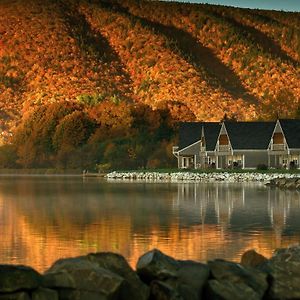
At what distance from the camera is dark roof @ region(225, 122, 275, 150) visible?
317 feet

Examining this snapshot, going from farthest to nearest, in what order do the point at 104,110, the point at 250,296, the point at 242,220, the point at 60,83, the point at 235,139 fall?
the point at 60,83, the point at 104,110, the point at 235,139, the point at 242,220, the point at 250,296

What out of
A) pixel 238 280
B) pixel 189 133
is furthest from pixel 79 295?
pixel 189 133

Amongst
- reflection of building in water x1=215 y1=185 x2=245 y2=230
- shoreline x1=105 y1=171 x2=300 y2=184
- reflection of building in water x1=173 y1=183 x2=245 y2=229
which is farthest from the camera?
shoreline x1=105 y1=171 x2=300 y2=184

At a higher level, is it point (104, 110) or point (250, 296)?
point (104, 110)

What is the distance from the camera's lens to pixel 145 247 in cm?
2291

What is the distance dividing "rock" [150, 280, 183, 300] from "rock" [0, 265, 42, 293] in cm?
197

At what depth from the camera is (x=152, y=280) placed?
50.0 ft

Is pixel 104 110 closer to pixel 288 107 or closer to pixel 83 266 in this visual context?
pixel 288 107

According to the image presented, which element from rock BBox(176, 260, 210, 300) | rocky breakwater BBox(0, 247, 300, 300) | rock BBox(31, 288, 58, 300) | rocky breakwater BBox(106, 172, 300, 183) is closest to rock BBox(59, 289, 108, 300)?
rocky breakwater BBox(0, 247, 300, 300)


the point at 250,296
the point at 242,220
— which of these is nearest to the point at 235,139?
the point at 242,220

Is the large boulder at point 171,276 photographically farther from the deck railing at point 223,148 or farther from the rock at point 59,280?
the deck railing at point 223,148

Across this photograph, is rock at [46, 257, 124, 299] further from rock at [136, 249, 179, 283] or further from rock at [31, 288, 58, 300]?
rock at [136, 249, 179, 283]

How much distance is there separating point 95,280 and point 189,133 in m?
93.3

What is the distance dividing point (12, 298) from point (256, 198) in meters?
34.9
